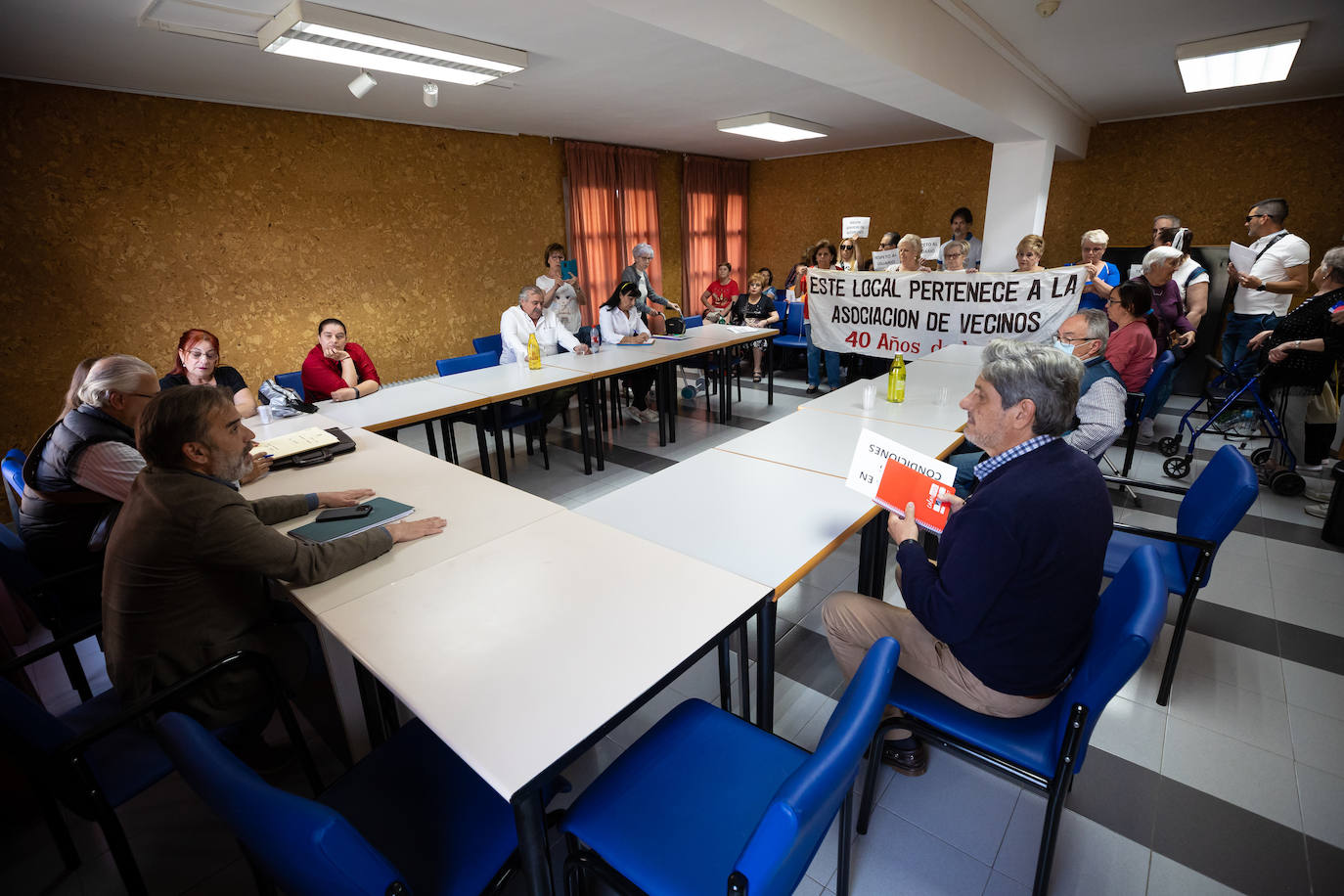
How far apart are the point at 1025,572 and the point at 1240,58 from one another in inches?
205

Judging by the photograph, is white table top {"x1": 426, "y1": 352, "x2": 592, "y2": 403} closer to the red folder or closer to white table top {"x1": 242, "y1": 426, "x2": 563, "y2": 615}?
white table top {"x1": 242, "y1": 426, "x2": 563, "y2": 615}

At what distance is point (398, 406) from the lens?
11.1 ft

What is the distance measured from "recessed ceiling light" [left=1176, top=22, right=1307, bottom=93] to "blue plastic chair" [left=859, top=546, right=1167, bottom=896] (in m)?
4.52

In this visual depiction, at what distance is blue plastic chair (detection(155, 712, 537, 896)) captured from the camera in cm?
79

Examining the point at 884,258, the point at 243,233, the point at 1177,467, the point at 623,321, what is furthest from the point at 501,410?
the point at 884,258

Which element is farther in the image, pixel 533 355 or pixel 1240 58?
pixel 533 355

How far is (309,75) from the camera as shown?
13.1ft

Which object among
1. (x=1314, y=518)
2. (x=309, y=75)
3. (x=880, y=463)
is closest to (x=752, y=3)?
(x=880, y=463)

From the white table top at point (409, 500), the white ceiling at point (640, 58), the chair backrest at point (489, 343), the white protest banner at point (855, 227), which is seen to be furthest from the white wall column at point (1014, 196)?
the white table top at point (409, 500)

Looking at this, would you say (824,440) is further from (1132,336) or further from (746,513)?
(1132,336)

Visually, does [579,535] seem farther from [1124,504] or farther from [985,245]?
[985,245]

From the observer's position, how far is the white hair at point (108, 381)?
75.6 inches

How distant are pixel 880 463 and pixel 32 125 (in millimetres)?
5773

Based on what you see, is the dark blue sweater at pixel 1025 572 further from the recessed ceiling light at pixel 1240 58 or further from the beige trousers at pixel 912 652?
the recessed ceiling light at pixel 1240 58
